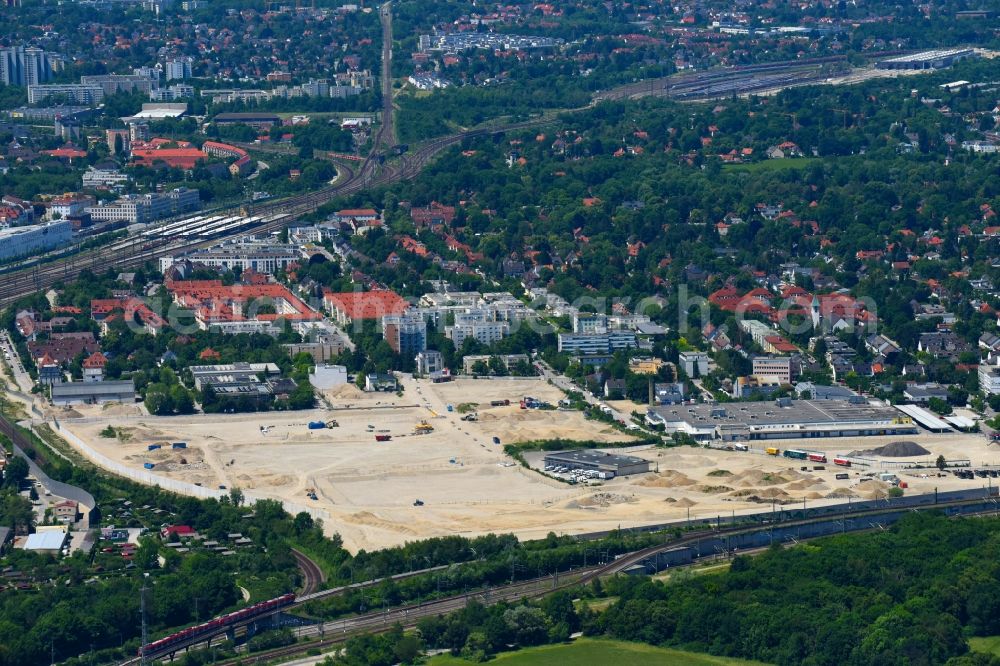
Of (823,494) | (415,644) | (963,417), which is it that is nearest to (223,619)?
(415,644)

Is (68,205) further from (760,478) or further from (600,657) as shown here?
(600,657)

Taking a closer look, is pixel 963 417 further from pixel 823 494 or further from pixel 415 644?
pixel 415 644

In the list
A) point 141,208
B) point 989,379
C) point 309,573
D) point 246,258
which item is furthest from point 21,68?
point 309,573

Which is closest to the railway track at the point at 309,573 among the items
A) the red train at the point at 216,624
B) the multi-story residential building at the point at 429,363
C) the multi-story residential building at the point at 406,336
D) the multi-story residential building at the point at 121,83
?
the red train at the point at 216,624

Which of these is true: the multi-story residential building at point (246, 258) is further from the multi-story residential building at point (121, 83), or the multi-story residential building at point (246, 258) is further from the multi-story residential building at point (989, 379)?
the multi-story residential building at point (121, 83)

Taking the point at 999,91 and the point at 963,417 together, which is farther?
the point at 999,91

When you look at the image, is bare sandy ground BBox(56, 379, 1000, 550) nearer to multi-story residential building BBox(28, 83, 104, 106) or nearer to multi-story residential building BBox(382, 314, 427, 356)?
multi-story residential building BBox(382, 314, 427, 356)

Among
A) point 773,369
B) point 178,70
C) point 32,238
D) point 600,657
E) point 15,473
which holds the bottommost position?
point 178,70

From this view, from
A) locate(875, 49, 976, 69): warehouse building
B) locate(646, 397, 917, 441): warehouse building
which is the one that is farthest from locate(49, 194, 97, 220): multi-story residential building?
locate(875, 49, 976, 69): warehouse building
